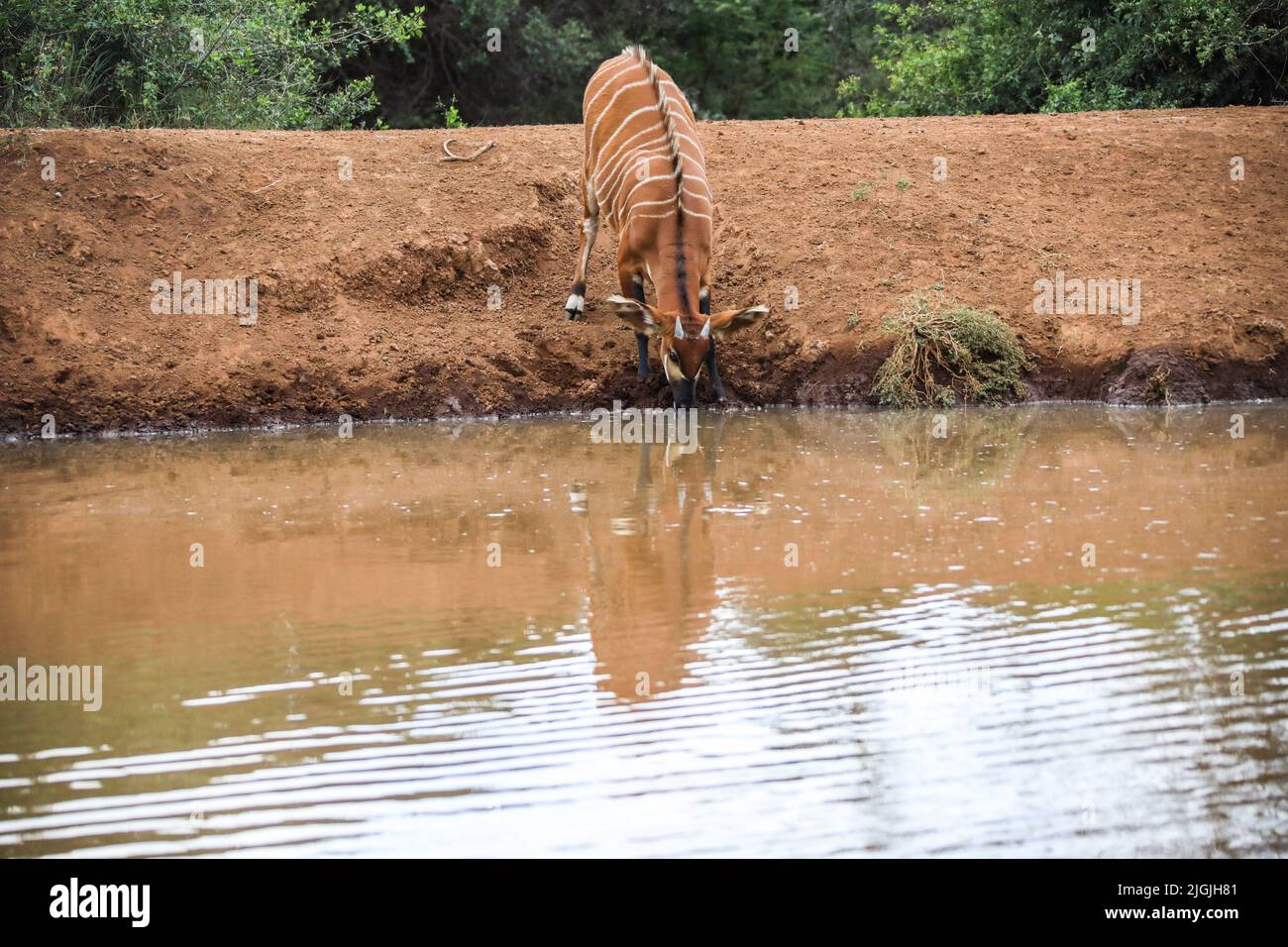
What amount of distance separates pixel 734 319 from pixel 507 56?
15.6 metres

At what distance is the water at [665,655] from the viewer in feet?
14.3

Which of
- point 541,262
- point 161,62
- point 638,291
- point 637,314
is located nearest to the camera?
point 637,314

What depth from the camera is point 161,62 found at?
1611 centimetres

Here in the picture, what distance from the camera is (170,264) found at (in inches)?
523

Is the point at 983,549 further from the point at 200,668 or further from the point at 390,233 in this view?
the point at 390,233

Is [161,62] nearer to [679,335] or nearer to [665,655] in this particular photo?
[679,335]

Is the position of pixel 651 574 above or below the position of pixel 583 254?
below

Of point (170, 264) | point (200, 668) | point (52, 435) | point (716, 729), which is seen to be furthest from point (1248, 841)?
point (170, 264)

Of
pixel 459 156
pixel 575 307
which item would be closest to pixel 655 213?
pixel 575 307

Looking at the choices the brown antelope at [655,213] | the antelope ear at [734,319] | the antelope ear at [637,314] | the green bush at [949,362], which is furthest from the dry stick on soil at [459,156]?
the green bush at [949,362]

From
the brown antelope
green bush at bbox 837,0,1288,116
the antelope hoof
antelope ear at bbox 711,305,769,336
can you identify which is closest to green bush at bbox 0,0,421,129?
the brown antelope

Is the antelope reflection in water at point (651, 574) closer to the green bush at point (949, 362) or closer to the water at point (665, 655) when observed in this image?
the water at point (665, 655)

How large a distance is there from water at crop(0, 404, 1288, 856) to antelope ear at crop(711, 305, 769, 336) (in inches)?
67.0

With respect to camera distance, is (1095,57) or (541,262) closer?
(541,262)
